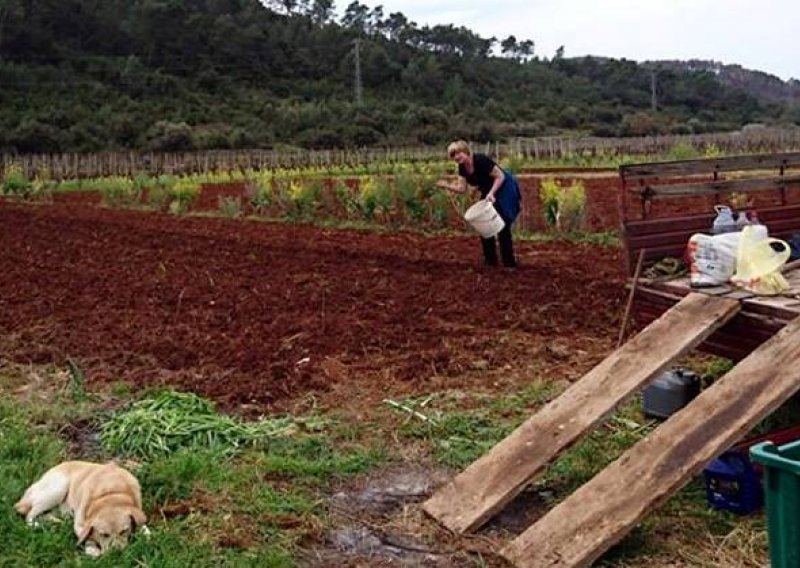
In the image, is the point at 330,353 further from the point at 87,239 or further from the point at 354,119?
the point at 354,119

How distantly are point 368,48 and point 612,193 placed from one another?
64662 mm

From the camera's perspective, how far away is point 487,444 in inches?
169

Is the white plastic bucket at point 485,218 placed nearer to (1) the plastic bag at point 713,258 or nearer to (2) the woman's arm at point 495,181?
(2) the woman's arm at point 495,181

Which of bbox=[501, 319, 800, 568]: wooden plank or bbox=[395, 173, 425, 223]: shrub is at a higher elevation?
bbox=[395, 173, 425, 223]: shrub

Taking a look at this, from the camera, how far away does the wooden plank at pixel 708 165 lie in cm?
489

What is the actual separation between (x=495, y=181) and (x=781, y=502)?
6432 mm

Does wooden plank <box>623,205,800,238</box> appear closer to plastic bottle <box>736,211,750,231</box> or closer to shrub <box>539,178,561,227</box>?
plastic bottle <box>736,211,750,231</box>

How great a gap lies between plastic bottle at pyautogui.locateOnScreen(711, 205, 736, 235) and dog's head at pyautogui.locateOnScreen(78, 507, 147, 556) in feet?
10.8

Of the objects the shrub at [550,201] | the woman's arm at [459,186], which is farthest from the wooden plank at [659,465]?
A: the shrub at [550,201]

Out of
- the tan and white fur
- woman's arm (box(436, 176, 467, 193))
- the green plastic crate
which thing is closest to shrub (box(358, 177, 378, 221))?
woman's arm (box(436, 176, 467, 193))

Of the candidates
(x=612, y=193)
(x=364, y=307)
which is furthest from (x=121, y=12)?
(x=364, y=307)

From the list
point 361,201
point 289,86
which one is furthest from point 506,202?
point 289,86

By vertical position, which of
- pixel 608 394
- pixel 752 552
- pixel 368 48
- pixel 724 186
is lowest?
pixel 752 552

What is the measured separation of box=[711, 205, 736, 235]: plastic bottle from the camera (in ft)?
15.9
